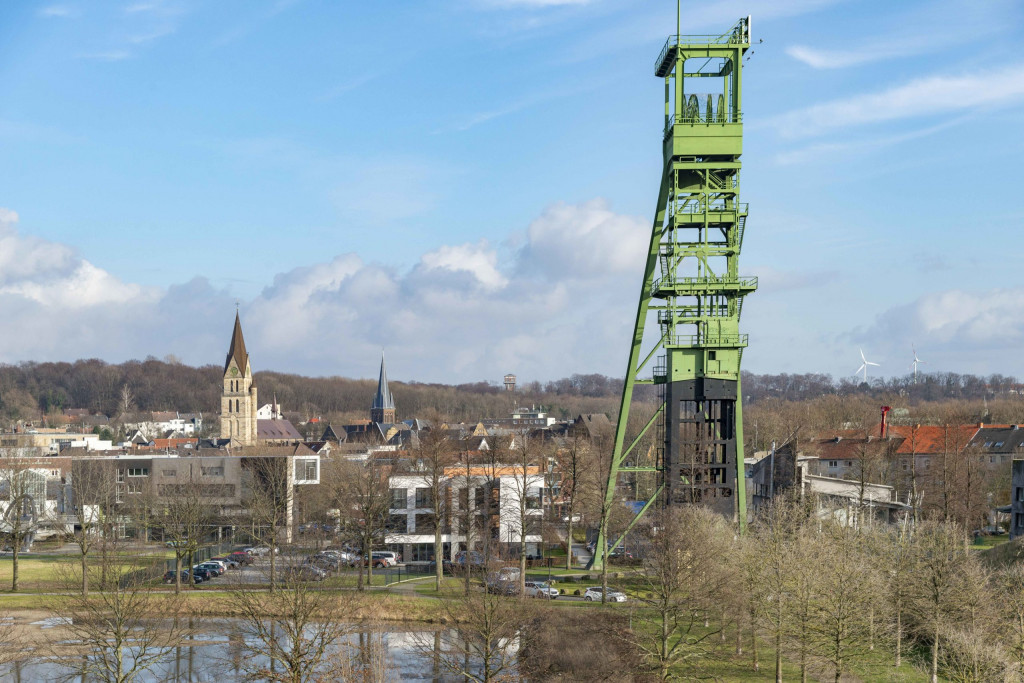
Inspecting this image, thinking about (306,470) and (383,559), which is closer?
(383,559)

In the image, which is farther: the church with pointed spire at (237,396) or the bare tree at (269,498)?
the church with pointed spire at (237,396)

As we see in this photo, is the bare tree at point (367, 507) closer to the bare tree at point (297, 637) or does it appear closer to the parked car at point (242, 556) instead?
the parked car at point (242, 556)

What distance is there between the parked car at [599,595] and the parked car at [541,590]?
5.31ft

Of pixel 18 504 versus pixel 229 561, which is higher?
pixel 18 504

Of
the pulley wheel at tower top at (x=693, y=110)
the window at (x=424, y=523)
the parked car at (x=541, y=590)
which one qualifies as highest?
the pulley wheel at tower top at (x=693, y=110)

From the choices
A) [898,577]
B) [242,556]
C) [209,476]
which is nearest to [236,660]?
[898,577]

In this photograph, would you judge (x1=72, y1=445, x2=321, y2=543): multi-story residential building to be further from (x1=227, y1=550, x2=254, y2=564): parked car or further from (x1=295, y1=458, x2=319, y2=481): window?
(x1=227, y1=550, x2=254, y2=564): parked car

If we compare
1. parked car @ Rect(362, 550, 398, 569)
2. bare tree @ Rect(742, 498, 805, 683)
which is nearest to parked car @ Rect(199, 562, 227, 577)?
parked car @ Rect(362, 550, 398, 569)

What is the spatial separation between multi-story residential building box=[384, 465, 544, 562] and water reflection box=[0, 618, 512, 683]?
20961 millimetres

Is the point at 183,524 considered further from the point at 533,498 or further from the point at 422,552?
the point at 533,498

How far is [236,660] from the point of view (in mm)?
33750

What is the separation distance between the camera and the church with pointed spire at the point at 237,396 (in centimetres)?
16388

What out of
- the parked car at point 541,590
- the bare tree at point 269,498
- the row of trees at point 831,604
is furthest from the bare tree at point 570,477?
the row of trees at point 831,604

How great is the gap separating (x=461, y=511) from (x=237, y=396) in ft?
350
